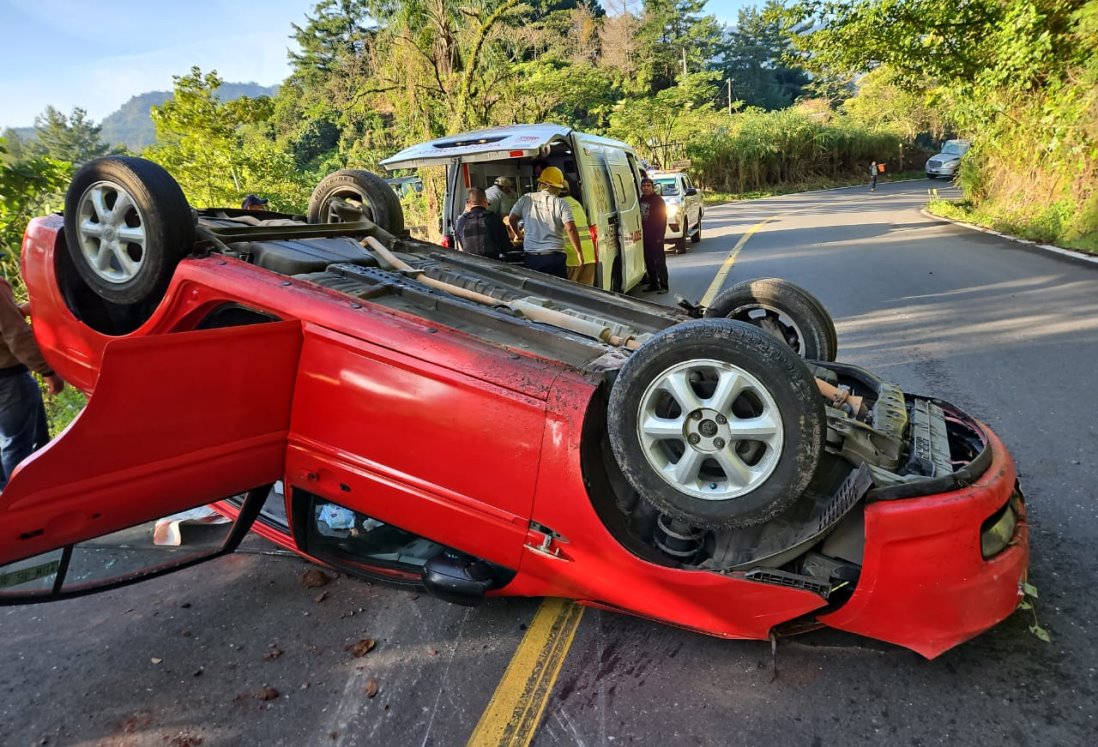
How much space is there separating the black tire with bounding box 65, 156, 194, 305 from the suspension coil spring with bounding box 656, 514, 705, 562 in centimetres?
243

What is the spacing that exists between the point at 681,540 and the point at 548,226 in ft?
14.9

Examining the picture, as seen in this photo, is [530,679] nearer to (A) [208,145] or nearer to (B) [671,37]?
(A) [208,145]

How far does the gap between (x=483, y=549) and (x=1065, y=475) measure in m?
3.16

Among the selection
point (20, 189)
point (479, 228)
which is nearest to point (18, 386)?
point (20, 189)

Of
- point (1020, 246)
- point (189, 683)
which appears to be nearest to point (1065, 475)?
point (189, 683)

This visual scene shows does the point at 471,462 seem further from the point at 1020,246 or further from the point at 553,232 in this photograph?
the point at 1020,246

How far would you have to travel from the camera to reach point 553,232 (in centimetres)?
643

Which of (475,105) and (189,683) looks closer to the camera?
(189,683)

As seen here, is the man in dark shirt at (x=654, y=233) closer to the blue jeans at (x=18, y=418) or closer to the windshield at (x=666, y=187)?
the windshield at (x=666, y=187)

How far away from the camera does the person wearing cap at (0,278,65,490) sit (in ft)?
11.9

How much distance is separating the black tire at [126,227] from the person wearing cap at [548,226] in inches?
151

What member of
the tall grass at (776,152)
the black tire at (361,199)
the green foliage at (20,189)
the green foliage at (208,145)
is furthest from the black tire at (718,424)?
the tall grass at (776,152)

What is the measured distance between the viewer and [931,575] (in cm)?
207

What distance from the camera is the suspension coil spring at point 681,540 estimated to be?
2418 millimetres
